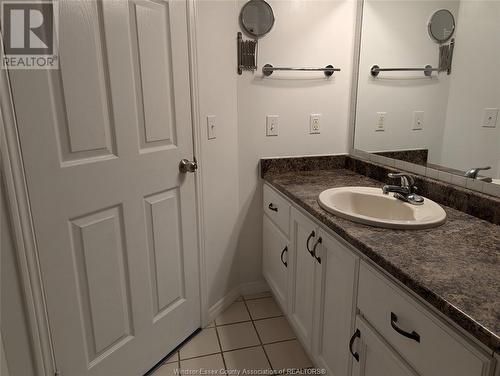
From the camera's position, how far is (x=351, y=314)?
109cm

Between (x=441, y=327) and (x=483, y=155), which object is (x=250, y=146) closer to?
(x=483, y=155)

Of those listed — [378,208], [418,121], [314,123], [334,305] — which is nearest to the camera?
[334,305]

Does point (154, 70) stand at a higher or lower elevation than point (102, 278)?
higher

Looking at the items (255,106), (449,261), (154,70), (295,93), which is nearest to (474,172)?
(449,261)

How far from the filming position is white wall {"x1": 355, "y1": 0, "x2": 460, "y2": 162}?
4.88 ft

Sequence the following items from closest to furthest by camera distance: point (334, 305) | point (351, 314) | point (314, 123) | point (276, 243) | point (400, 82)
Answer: point (351, 314) < point (334, 305) < point (400, 82) < point (276, 243) < point (314, 123)

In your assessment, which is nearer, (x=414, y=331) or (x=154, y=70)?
(x=414, y=331)

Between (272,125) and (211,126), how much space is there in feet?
1.28

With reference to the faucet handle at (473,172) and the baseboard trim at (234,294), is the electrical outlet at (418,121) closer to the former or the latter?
the faucet handle at (473,172)

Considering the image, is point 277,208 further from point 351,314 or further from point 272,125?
point 351,314

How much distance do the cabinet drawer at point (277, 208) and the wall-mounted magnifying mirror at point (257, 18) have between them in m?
0.85

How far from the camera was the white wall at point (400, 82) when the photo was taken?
4.88ft

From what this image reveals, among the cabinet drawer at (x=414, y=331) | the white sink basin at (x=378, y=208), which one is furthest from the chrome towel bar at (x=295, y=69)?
the cabinet drawer at (x=414, y=331)

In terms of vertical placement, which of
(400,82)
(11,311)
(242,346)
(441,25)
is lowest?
(242,346)
